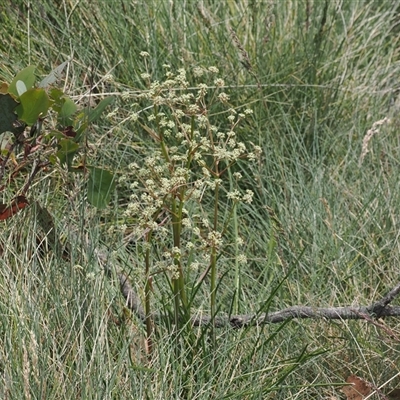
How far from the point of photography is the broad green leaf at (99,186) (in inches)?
94.7

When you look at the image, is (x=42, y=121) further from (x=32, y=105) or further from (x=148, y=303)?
(x=148, y=303)

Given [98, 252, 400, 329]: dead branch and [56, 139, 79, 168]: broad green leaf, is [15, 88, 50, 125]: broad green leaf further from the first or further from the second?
[98, 252, 400, 329]: dead branch

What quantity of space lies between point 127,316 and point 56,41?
1629 mm

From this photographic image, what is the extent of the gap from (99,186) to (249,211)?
1.05 metres

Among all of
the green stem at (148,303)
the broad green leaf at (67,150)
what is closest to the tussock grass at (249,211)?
the green stem at (148,303)

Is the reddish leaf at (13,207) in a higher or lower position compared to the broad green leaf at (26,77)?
lower

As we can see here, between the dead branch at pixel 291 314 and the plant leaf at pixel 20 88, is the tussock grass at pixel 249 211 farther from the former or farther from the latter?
the plant leaf at pixel 20 88

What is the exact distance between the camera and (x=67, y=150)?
94.4 inches

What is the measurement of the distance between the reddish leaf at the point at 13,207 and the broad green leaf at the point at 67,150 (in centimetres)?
16

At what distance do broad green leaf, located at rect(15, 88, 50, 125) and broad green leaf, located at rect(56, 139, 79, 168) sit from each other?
9cm

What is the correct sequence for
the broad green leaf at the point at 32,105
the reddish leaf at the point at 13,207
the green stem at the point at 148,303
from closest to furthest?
the green stem at the point at 148,303 < the broad green leaf at the point at 32,105 < the reddish leaf at the point at 13,207

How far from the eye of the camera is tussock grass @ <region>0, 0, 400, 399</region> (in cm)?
222

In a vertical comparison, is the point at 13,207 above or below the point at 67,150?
below

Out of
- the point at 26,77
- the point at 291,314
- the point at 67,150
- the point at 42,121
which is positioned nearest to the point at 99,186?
the point at 67,150
